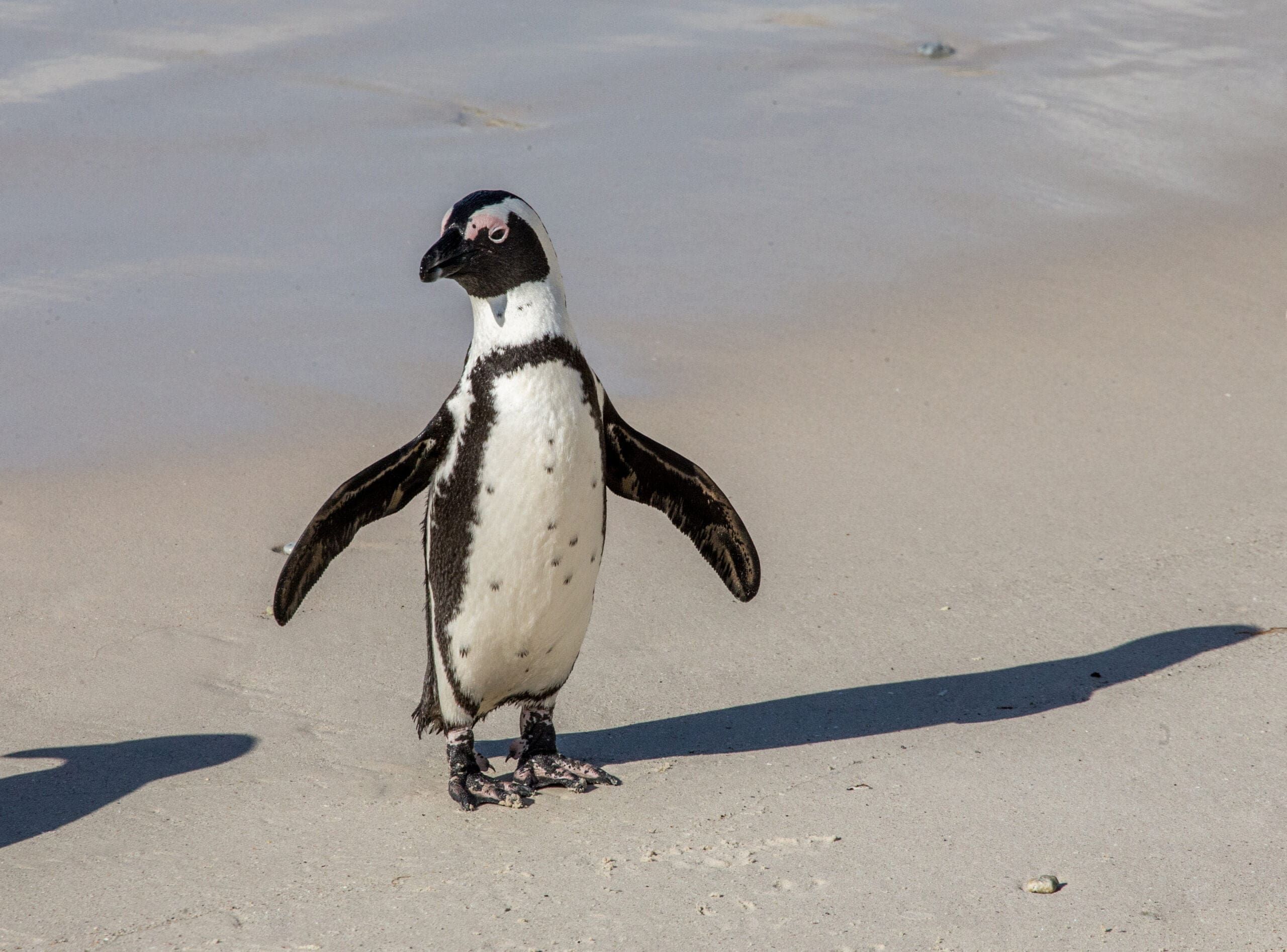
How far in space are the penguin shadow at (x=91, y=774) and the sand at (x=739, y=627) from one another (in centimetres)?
1

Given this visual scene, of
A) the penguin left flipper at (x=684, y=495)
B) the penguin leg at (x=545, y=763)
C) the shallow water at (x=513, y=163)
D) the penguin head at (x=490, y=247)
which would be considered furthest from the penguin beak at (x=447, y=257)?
the shallow water at (x=513, y=163)

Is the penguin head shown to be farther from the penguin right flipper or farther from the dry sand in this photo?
the dry sand

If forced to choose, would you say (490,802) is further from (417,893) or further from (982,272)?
(982,272)

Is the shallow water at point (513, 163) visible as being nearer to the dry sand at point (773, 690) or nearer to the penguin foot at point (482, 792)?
the dry sand at point (773, 690)

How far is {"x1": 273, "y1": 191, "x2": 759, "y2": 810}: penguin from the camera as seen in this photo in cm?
310

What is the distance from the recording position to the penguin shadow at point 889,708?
357cm

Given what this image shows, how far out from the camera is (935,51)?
30.0 feet

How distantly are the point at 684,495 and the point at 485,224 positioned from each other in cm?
80

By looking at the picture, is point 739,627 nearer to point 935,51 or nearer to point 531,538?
point 531,538

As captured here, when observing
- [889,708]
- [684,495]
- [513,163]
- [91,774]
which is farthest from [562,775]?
[513,163]

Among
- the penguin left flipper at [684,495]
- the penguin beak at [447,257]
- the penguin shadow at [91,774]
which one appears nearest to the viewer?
the penguin beak at [447,257]

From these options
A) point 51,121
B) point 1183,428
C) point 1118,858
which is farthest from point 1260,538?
point 51,121

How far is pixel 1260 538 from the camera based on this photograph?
4.38m

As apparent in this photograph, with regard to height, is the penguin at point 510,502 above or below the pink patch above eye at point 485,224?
below
